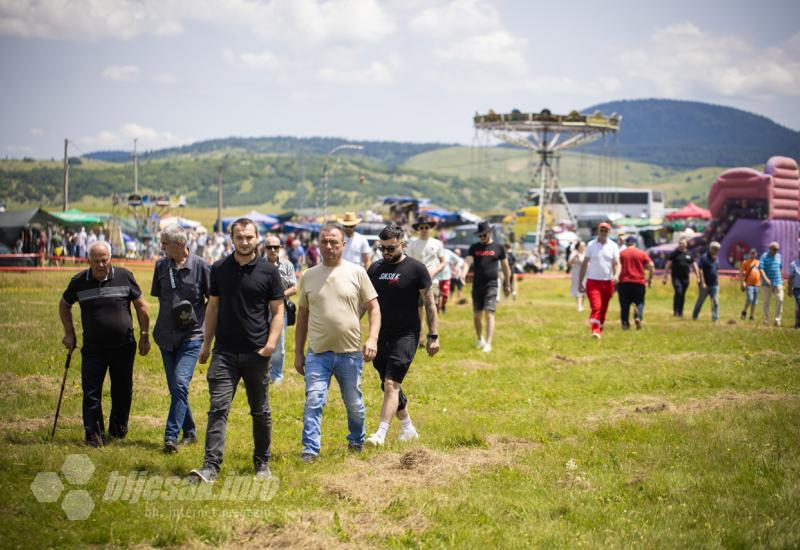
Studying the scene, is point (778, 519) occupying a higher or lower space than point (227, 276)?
lower

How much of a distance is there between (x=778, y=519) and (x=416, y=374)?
7386 mm

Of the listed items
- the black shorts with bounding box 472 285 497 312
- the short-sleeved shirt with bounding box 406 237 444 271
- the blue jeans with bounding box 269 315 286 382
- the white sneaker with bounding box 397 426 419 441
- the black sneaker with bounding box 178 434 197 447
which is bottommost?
the black sneaker with bounding box 178 434 197 447

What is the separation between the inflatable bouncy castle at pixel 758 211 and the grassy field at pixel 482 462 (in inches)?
1064

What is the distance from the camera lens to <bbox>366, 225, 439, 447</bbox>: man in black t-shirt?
887 cm

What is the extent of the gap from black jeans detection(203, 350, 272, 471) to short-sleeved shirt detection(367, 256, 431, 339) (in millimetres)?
1713

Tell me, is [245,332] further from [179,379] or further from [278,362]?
[278,362]

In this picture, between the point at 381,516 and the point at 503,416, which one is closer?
the point at 381,516

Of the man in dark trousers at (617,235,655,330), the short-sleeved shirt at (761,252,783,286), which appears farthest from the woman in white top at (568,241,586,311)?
the short-sleeved shirt at (761,252,783,286)

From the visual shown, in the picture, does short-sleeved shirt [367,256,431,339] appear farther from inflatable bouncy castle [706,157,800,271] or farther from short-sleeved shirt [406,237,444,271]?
inflatable bouncy castle [706,157,800,271]

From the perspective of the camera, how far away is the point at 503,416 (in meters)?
10.5

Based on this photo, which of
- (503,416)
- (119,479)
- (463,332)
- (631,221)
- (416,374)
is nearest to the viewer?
(119,479)

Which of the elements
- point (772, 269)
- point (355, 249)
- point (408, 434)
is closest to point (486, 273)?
point (355, 249)

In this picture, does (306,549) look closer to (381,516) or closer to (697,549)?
(381,516)

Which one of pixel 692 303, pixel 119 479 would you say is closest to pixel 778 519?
pixel 119 479
